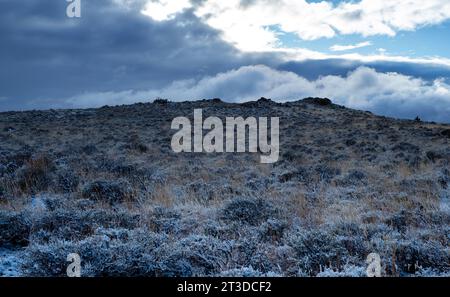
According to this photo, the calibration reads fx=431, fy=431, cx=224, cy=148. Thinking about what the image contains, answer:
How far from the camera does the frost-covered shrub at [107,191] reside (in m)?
10.7

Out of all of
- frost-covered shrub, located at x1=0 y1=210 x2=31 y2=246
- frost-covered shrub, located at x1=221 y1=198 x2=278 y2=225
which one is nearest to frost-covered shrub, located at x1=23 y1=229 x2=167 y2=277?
frost-covered shrub, located at x1=0 y1=210 x2=31 y2=246

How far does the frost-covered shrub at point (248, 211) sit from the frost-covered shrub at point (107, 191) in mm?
3085

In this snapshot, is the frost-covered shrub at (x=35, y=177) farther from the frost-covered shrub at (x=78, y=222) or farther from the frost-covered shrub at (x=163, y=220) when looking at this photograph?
the frost-covered shrub at (x=163, y=220)

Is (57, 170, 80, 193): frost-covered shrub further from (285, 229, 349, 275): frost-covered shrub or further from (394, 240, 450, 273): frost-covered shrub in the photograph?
(394, 240, 450, 273): frost-covered shrub

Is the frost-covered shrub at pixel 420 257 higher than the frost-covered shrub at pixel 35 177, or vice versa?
the frost-covered shrub at pixel 35 177

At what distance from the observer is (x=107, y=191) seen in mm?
11078

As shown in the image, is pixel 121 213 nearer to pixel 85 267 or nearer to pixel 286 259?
pixel 85 267

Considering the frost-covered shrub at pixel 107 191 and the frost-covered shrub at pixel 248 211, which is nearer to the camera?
the frost-covered shrub at pixel 248 211

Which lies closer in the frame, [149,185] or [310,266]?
[310,266]

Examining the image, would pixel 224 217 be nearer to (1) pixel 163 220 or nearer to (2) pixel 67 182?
(1) pixel 163 220

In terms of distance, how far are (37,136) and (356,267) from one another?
98.1 ft

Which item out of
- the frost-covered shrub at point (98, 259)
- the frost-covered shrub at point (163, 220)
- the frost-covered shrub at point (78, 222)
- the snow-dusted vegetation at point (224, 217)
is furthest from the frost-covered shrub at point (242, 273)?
the frost-covered shrub at point (78, 222)

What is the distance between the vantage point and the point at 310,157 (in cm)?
2286
